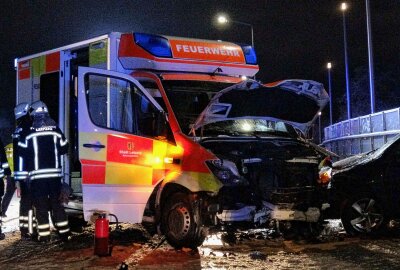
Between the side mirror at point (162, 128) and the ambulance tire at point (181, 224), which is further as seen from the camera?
the side mirror at point (162, 128)

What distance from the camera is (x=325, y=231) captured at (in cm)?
835

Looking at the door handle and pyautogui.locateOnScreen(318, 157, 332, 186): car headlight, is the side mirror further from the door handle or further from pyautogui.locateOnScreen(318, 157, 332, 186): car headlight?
pyautogui.locateOnScreen(318, 157, 332, 186): car headlight

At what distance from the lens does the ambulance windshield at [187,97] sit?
7.27 metres

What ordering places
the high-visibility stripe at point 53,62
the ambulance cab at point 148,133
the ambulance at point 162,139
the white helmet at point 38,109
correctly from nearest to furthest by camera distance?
1. the ambulance at point 162,139
2. the ambulance cab at point 148,133
3. the white helmet at point 38,109
4. the high-visibility stripe at point 53,62

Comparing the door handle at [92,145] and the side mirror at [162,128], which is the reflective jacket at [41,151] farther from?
the side mirror at [162,128]

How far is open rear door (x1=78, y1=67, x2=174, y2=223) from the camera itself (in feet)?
23.1

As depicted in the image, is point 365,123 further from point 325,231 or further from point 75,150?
point 75,150

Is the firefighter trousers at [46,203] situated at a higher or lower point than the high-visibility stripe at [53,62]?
lower

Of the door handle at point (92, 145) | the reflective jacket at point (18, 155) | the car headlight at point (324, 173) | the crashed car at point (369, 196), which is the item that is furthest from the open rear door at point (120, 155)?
the crashed car at point (369, 196)

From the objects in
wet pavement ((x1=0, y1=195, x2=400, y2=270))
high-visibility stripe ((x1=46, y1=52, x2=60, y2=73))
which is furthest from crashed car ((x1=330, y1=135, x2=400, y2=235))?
high-visibility stripe ((x1=46, y1=52, x2=60, y2=73))

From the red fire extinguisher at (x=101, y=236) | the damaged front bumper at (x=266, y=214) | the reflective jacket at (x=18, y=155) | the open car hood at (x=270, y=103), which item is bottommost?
the red fire extinguisher at (x=101, y=236)

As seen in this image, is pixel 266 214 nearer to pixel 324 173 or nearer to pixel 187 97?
pixel 324 173

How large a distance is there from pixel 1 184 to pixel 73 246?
150cm

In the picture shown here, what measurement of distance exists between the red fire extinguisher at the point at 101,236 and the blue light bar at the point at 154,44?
2510 millimetres
